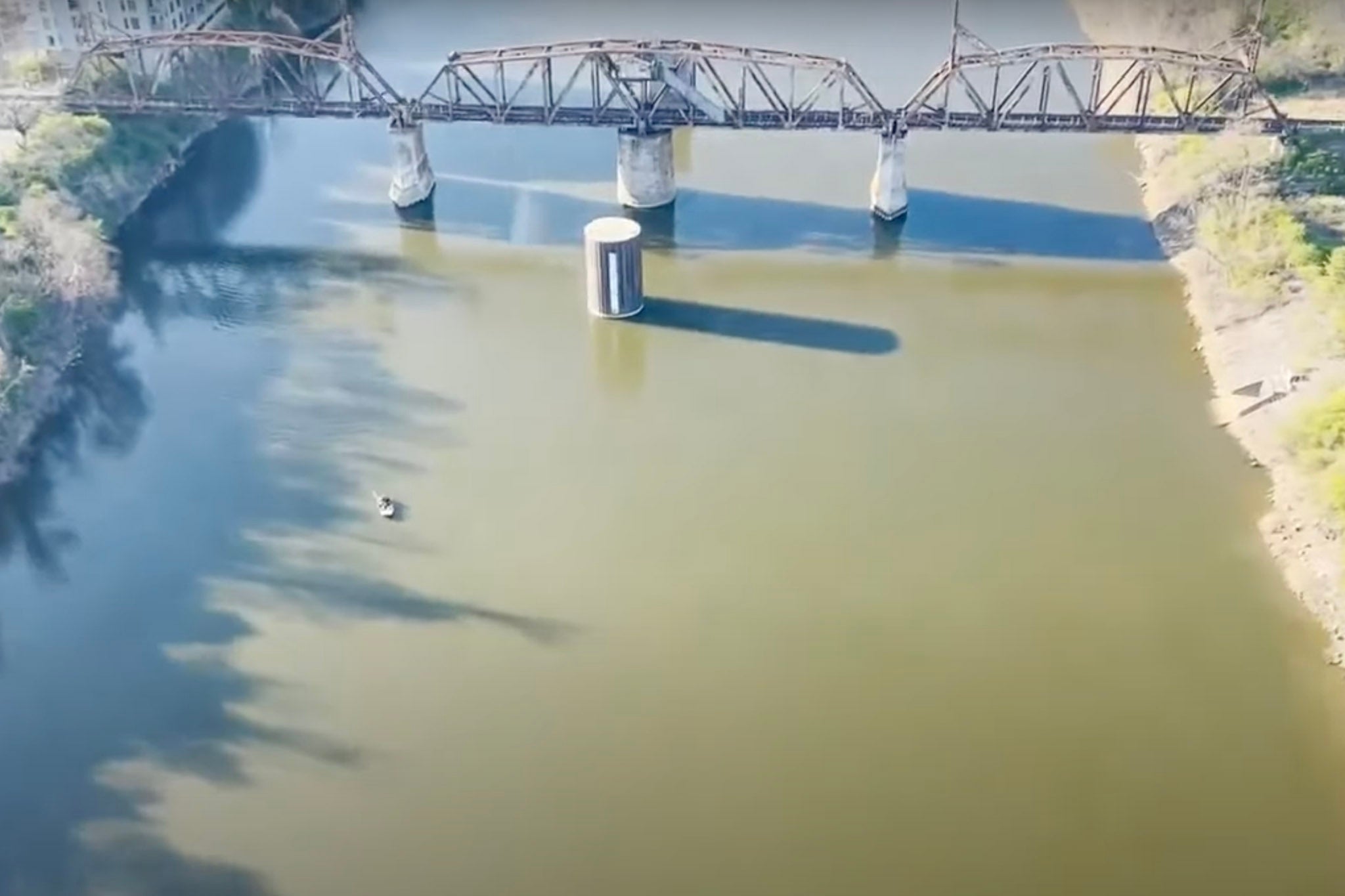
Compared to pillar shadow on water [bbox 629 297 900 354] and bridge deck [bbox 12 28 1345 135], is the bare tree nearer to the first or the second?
bridge deck [bbox 12 28 1345 135]

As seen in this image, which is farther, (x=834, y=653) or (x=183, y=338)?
(x=183, y=338)

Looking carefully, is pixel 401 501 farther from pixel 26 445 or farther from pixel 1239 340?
pixel 1239 340

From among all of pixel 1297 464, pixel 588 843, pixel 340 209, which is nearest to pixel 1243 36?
pixel 1297 464

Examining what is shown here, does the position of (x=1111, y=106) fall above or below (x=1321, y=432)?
above

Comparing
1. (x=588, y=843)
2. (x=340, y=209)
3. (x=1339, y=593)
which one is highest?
(x=340, y=209)

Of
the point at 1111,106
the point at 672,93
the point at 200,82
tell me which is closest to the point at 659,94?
the point at 672,93

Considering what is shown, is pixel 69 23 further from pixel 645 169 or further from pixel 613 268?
pixel 613 268

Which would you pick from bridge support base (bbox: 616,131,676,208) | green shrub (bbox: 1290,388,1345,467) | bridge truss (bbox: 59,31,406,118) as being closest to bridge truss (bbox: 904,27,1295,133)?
bridge support base (bbox: 616,131,676,208)
